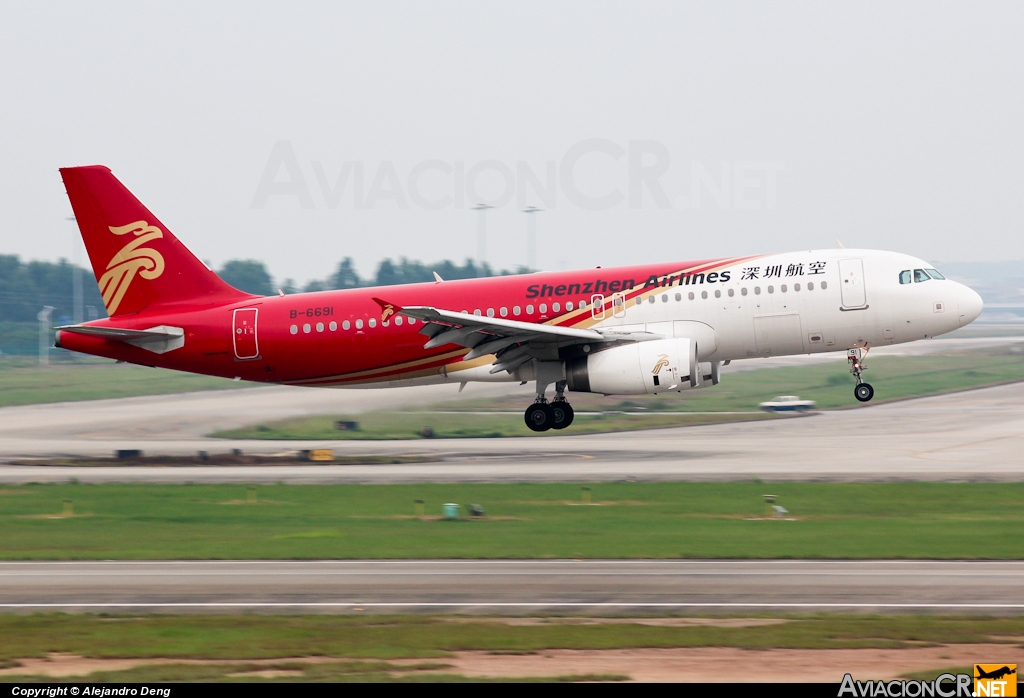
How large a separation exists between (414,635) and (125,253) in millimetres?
24443

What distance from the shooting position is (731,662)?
1680cm

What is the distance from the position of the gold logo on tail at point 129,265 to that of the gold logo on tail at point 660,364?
16971 millimetres

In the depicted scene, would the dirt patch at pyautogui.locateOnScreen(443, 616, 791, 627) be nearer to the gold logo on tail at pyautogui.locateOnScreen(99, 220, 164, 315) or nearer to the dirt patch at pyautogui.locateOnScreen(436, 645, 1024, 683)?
the dirt patch at pyautogui.locateOnScreen(436, 645, 1024, 683)

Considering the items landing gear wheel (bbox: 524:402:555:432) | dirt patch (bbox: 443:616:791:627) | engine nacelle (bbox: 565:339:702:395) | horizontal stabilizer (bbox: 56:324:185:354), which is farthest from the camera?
landing gear wheel (bbox: 524:402:555:432)

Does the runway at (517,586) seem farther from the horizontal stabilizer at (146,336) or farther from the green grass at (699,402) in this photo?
the green grass at (699,402)

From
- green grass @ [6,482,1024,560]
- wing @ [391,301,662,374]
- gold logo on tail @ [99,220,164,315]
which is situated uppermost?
gold logo on tail @ [99,220,164,315]

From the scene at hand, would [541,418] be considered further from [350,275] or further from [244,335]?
[350,275]

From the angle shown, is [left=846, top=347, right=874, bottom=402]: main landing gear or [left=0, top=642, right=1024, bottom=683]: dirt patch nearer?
[left=0, top=642, right=1024, bottom=683]: dirt patch

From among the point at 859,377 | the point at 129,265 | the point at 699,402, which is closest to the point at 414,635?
the point at 859,377

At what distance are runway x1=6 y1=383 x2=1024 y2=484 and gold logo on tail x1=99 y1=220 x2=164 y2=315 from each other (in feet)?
21.4

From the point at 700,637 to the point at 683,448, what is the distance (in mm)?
28532

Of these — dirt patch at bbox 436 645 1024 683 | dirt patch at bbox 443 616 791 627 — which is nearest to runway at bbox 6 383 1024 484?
dirt patch at bbox 443 616 791 627

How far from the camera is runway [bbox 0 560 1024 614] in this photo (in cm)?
2102

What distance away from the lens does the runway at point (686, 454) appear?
39.1m
